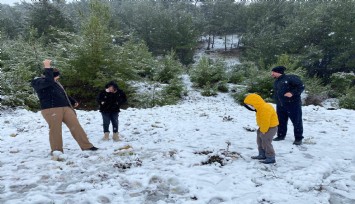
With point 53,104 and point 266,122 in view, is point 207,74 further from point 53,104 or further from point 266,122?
point 53,104

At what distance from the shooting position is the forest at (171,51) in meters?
17.0

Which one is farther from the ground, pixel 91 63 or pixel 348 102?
pixel 91 63

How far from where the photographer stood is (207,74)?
23094 millimetres

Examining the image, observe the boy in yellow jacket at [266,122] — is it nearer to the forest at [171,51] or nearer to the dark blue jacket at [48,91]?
the dark blue jacket at [48,91]

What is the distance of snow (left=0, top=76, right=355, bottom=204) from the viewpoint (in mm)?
4973

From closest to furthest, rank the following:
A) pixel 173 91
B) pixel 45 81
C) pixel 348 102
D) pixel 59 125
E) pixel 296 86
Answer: pixel 45 81 → pixel 59 125 → pixel 296 86 → pixel 348 102 → pixel 173 91

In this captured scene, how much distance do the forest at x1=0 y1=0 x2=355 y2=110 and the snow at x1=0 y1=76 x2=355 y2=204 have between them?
762 cm

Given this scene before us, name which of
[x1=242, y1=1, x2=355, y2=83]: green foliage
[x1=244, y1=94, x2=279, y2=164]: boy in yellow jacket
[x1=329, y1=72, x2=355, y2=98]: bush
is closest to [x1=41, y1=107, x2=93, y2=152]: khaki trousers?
[x1=244, y1=94, x2=279, y2=164]: boy in yellow jacket

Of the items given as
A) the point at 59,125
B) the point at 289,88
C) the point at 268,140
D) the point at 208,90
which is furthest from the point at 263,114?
the point at 208,90

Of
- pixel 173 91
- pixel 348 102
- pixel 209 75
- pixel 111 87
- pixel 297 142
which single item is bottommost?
pixel 348 102

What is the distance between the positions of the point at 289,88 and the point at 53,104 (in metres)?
5.65

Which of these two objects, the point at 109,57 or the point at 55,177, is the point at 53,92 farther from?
the point at 109,57

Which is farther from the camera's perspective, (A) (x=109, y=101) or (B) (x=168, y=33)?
(B) (x=168, y=33)

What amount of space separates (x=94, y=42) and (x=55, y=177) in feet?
39.7
